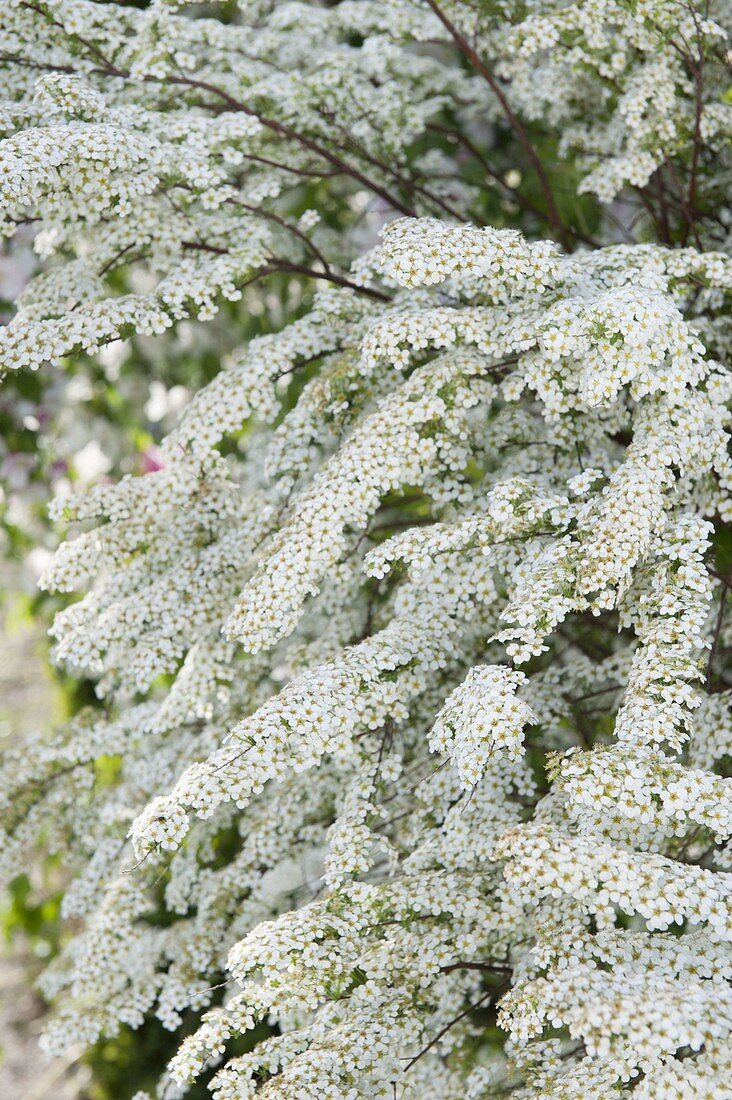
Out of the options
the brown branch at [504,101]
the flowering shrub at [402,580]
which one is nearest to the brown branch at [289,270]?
the flowering shrub at [402,580]

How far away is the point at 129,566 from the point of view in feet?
6.36

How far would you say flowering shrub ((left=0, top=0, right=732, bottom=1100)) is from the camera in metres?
1.35

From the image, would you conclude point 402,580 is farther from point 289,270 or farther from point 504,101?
point 504,101

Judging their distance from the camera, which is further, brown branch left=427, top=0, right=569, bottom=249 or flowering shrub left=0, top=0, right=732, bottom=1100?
brown branch left=427, top=0, right=569, bottom=249

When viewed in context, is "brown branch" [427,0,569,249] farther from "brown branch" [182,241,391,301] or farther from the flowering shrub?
"brown branch" [182,241,391,301]

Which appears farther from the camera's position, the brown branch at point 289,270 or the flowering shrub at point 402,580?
the brown branch at point 289,270

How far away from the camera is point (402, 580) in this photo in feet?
6.85

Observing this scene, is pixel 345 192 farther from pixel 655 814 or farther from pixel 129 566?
pixel 655 814

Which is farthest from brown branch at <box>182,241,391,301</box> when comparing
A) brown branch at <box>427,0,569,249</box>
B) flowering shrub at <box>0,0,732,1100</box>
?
brown branch at <box>427,0,569,249</box>

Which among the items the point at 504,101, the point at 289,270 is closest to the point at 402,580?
the point at 289,270

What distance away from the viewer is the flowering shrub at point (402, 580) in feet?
4.43

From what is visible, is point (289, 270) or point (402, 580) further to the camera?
point (402, 580)

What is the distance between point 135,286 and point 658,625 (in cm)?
261

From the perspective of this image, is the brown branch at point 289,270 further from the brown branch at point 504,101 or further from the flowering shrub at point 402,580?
the brown branch at point 504,101
